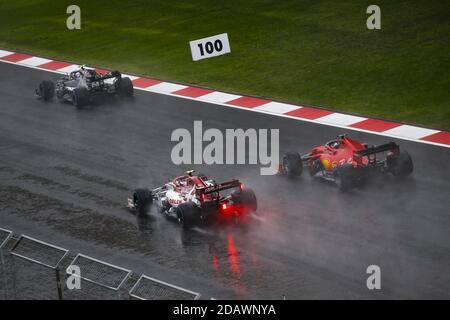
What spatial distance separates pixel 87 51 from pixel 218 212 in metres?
18.4

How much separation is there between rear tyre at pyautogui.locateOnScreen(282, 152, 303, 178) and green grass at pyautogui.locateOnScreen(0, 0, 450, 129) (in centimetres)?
586

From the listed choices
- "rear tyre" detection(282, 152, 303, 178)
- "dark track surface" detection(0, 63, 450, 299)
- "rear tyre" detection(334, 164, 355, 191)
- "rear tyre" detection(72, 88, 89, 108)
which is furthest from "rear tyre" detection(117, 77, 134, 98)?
"rear tyre" detection(334, 164, 355, 191)

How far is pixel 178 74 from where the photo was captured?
37688 millimetres

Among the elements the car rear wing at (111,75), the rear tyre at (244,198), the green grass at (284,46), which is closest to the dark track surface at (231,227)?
the rear tyre at (244,198)

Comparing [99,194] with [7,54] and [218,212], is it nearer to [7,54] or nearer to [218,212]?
[218,212]

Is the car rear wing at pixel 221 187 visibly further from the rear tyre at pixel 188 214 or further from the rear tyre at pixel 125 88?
the rear tyre at pixel 125 88

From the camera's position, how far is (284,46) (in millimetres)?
39125

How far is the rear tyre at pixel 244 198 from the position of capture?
24.5m

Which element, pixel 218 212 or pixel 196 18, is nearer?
pixel 218 212

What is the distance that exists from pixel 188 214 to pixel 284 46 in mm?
16196

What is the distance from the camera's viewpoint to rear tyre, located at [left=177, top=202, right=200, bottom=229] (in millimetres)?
24188

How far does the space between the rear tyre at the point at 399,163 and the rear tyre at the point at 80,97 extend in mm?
11988
